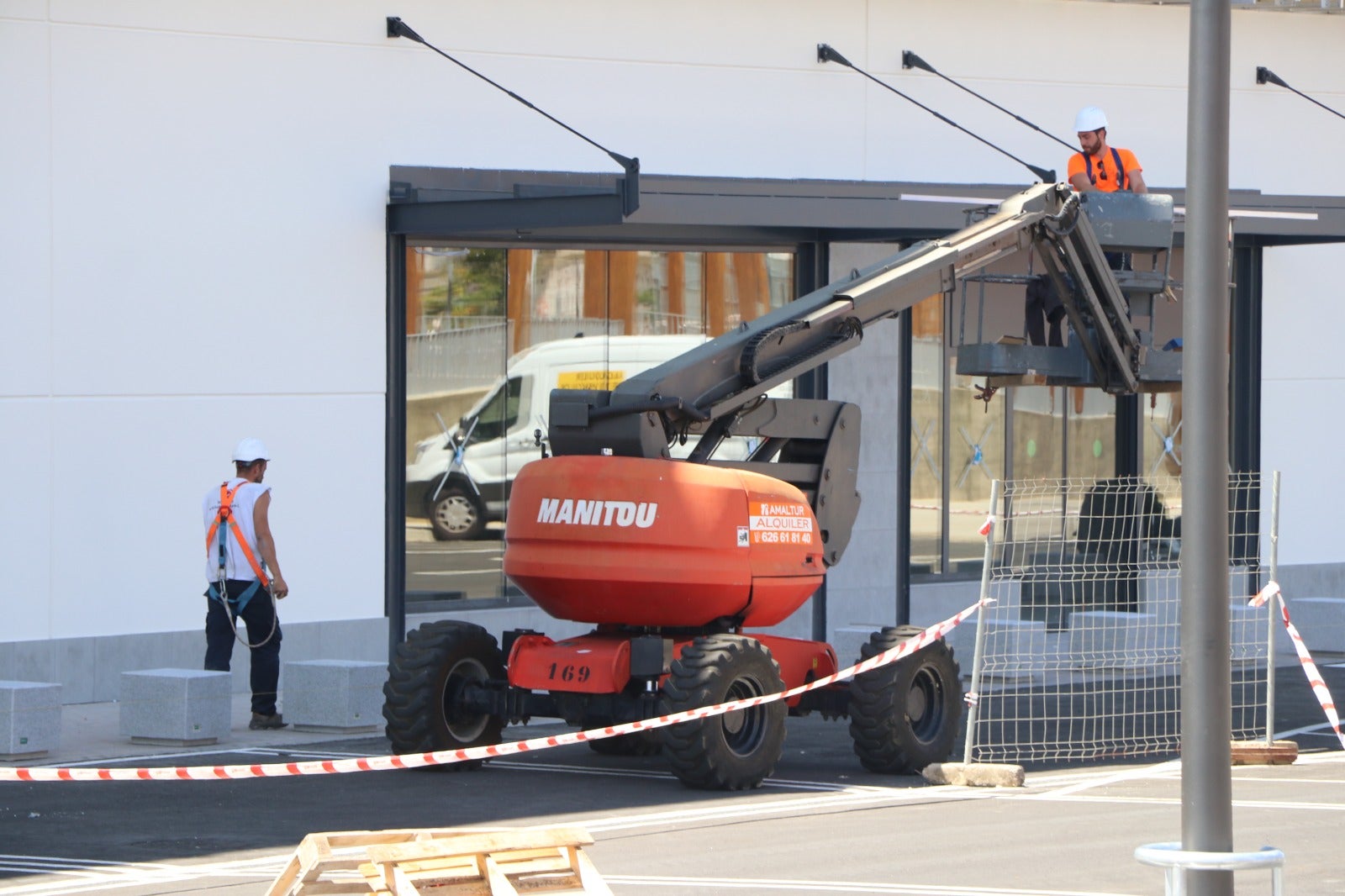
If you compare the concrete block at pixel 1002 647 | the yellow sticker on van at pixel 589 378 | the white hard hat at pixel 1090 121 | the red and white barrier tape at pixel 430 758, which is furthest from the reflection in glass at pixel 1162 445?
the red and white barrier tape at pixel 430 758

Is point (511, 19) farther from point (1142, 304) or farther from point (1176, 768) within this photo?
point (1176, 768)

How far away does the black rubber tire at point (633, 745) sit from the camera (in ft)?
45.5

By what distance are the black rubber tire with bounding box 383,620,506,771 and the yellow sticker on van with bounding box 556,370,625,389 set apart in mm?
6471

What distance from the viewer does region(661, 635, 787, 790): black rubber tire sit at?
40.2ft

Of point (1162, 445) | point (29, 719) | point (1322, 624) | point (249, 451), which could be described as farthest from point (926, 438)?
point (29, 719)

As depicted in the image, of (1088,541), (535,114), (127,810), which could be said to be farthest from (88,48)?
(1088,541)

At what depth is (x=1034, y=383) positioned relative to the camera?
13836mm

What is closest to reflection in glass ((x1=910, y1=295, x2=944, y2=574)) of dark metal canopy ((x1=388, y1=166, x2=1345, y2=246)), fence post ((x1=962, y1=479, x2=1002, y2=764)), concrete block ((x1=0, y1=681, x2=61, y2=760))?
dark metal canopy ((x1=388, y1=166, x2=1345, y2=246))

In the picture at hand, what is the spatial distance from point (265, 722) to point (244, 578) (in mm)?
1023

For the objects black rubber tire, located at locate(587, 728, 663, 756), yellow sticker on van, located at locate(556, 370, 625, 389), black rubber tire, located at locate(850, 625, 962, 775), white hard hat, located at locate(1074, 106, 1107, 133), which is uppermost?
white hard hat, located at locate(1074, 106, 1107, 133)

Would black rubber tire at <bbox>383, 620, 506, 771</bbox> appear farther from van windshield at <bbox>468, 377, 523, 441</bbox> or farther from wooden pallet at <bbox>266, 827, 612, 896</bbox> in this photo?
van windshield at <bbox>468, 377, 523, 441</bbox>

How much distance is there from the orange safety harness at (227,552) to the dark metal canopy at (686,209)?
350 cm

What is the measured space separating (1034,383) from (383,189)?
687 centimetres

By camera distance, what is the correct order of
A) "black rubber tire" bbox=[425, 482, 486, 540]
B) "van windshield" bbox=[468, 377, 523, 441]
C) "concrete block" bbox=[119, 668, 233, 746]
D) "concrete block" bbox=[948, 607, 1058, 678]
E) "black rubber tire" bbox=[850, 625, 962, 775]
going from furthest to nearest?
"van windshield" bbox=[468, 377, 523, 441] → "black rubber tire" bbox=[425, 482, 486, 540] → "concrete block" bbox=[948, 607, 1058, 678] → "concrete block" bbox=[119, 668, 233, 746] → "black rubber tire" bbox=[850, 625, 962, 775]
